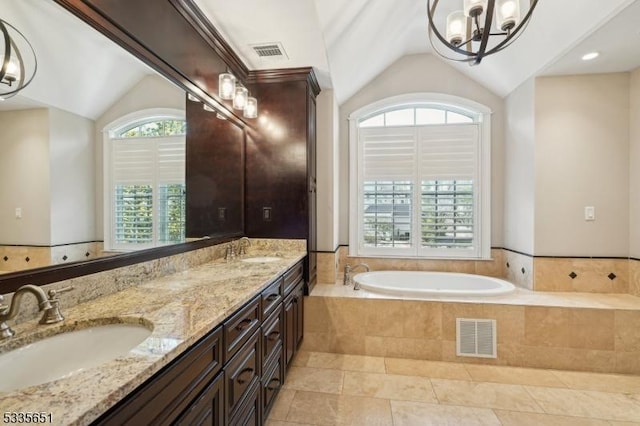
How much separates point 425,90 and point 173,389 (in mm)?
3777

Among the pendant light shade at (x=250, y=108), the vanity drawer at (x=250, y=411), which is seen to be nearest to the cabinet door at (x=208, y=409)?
the vanity drawer at (x=250, y=411)

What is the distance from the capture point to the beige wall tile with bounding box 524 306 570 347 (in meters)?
2.48

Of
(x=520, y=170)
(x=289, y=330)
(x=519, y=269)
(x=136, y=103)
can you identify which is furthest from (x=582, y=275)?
(x=136, y=103)

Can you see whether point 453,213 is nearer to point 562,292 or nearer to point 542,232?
point 542,232

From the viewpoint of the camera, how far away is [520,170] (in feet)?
10.4

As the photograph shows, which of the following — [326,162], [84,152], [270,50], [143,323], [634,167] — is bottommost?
[143,323]

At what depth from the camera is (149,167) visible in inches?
67.2

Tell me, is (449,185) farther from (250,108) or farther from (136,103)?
(136,103)

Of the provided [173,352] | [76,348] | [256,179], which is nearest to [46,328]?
[76,348]

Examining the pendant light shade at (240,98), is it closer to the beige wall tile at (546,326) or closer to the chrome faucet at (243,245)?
the chrome faucet at (243,245)

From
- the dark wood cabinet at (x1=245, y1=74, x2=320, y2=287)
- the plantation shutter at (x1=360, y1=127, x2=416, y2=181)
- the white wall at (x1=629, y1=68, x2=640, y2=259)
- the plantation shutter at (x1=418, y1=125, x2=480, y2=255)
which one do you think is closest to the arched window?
the dark wood cabinet at (x1=245, y1=74, x2=320, y2=287)

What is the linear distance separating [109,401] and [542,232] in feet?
11.4

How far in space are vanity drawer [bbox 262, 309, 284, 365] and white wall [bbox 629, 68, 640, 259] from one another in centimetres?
326

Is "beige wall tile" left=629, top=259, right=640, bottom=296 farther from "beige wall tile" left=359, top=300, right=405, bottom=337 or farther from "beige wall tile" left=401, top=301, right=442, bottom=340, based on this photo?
"beige wall tile" left=359, top=300, right=405, bottom=337
